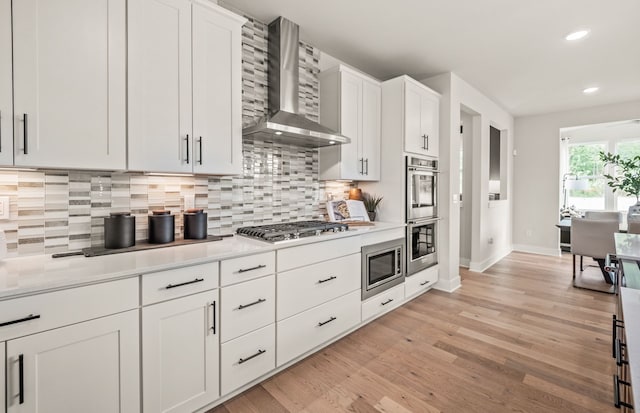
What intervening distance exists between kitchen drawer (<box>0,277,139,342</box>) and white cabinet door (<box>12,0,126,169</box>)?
63 centimetres

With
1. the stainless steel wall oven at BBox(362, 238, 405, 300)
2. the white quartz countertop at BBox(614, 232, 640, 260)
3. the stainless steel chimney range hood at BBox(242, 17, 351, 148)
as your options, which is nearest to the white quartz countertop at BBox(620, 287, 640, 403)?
the white quartz countertop at BBox(614, 232, 640, 260)

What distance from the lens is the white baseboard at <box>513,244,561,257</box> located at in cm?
559

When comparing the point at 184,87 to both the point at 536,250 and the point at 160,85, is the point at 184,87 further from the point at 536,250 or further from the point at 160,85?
the point at 536,250

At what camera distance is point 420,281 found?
11.1ft

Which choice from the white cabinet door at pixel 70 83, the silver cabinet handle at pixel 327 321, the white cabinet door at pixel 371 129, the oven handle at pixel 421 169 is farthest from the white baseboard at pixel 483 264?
the white cabinet door at pixel 70 83

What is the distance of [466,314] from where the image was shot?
2.98 m

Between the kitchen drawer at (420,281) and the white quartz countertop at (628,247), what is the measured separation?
65.8 inches

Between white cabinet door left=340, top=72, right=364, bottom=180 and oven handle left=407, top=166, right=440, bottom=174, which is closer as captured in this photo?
white cabinet door left=340, top=72, right=364, bottom=180

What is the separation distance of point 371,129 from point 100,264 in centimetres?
266

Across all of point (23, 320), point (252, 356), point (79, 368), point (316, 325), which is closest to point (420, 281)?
point (316, 325)

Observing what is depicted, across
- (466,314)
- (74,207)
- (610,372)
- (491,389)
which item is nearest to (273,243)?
(74,207)

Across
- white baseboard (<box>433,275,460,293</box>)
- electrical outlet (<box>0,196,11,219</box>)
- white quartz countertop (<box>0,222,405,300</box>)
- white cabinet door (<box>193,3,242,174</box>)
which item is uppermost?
white cabinet door (<box>193,3,242,174</box>)

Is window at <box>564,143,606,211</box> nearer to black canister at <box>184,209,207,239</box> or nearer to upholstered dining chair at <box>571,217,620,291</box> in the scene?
upholstered dining chair at <box>571,217,620,291</box>

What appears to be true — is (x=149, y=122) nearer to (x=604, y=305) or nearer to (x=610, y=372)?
(x=610, y=372)
